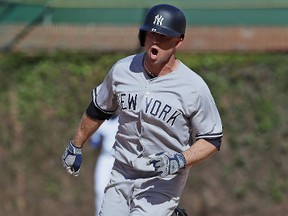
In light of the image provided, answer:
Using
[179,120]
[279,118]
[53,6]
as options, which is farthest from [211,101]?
[53,6]

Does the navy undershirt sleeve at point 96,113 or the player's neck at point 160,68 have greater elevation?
the player's neck at point 160,68

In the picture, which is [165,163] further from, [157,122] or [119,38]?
[119,38]

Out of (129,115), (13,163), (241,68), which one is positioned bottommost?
(13,163)

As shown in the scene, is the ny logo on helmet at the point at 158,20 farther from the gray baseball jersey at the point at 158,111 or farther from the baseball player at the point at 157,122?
the gray baseball jersey at the point at 158,111

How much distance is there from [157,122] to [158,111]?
0.09 m

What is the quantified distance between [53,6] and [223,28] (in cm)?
233

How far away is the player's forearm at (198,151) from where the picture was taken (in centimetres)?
607

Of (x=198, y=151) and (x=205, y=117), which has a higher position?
(x=205, y=117)

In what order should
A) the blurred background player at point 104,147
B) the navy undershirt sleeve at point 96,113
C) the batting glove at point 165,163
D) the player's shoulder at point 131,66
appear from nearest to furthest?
1. the batting glove at point 165,163
2. the player's shoulder at point 131,66
3. the navy undershirt sleeve at point 96,113
4. the blurred background player at point 104,147

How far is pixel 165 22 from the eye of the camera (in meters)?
6.01

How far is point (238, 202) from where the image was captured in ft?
39.6

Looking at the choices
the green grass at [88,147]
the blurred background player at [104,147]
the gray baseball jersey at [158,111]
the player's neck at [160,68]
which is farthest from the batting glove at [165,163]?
the green grass at [88,147]

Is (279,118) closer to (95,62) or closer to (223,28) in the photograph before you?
(223,28)


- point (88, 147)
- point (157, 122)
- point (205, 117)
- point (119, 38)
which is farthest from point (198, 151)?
point (119, 38)
